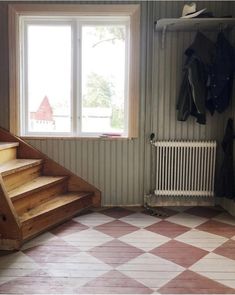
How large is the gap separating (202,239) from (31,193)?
1546mm

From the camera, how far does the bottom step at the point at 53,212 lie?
255 centimetres

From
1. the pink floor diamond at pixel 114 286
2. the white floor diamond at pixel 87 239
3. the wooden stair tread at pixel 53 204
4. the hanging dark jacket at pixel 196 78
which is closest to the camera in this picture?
the pink floor diamond at pixel 114 286

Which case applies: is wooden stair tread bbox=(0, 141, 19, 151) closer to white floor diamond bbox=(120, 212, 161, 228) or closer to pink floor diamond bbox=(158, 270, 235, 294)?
white floor diamond bbox=(120, 212, 161, 228)

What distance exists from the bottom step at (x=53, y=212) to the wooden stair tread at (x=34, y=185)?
17 centimetres

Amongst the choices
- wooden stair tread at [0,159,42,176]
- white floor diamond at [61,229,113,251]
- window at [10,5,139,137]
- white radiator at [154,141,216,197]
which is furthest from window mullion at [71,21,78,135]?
white floor diamond at [61,229,113,251]


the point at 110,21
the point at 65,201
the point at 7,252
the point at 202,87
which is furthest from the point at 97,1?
the point at 7,252

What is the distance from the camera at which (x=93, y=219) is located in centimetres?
310

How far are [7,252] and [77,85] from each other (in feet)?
6.36

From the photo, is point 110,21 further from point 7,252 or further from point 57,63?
point 7,252

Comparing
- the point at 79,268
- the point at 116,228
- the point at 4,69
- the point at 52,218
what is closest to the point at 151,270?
the point at 79,268

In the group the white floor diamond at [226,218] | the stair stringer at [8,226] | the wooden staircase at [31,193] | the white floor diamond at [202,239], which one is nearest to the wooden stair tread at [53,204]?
the wooden staircase at [31,193]

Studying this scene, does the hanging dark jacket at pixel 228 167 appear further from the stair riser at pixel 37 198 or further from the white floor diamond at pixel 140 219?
the stair riser at pixel 37 198

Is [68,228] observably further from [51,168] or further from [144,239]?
[51,168]

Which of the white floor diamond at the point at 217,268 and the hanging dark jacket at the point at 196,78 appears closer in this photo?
the white floor diamond at the point at 217,268
